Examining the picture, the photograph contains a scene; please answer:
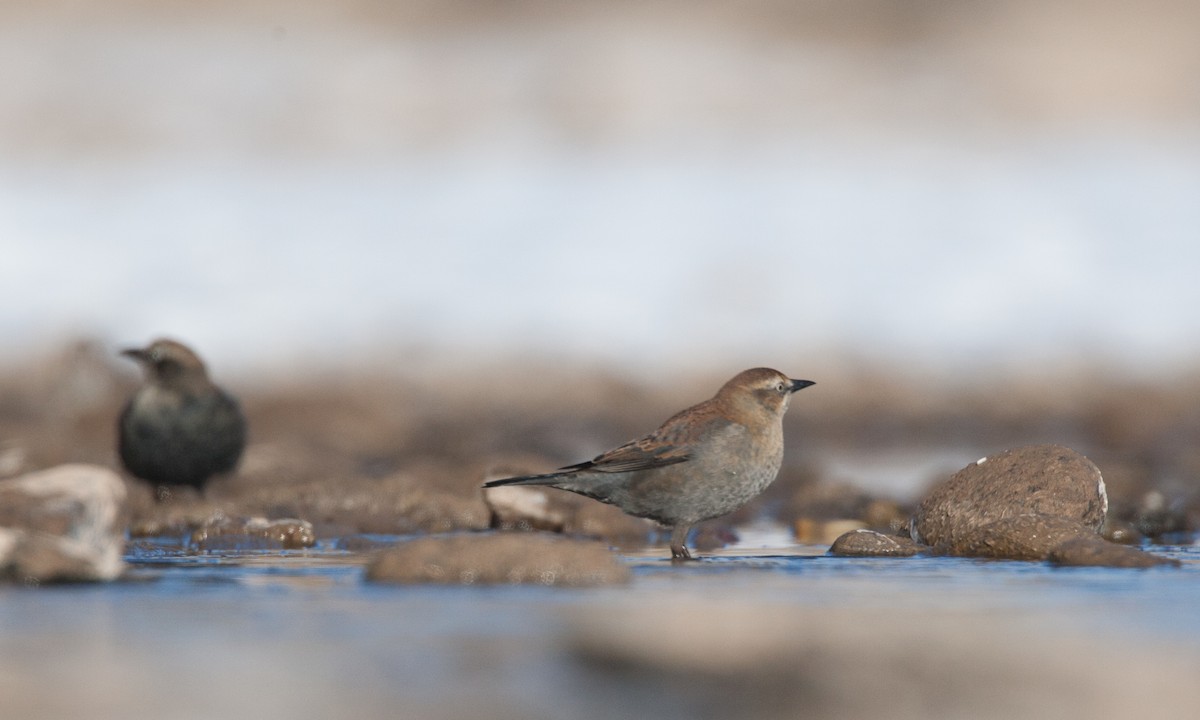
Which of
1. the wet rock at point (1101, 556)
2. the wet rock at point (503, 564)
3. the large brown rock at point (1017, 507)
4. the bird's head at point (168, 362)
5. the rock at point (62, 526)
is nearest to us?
the rock at point (62, 526)

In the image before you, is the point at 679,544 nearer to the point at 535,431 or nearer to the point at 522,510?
the point at 522,510

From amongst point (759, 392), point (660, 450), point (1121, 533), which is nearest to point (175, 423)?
point (660, 450)

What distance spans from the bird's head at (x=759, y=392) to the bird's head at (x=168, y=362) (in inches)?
156

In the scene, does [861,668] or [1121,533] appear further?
[1121,533]

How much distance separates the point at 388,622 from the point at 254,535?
3.75 metres

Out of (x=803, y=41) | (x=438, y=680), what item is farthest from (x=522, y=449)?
(x=803, y=41)

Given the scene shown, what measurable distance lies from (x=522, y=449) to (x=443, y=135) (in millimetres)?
16131

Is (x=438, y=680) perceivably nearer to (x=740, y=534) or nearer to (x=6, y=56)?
(x=740, y=534)

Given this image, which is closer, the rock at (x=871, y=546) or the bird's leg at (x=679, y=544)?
the rock at (x=871, y=546)

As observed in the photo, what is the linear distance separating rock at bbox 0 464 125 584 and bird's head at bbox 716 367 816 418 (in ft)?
10.7

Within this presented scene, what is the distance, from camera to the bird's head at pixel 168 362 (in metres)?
11.2

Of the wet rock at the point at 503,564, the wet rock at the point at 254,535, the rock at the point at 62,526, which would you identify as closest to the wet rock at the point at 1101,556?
the wet rock at the point at 503,564

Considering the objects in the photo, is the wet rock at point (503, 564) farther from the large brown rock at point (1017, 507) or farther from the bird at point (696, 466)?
the large brown rock at point (1017, 507)

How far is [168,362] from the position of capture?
11.3 metres
